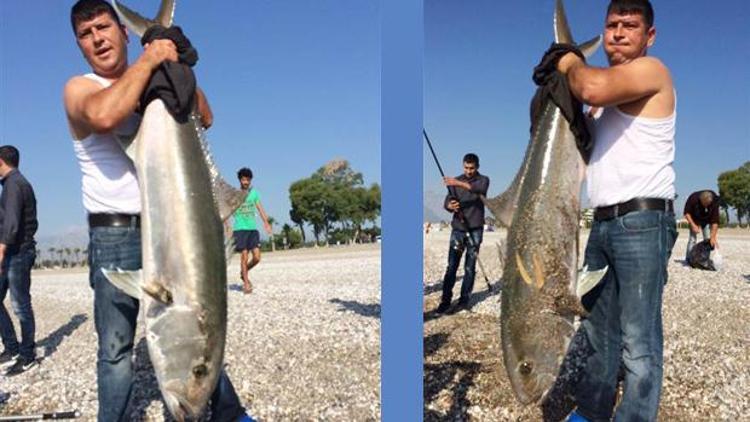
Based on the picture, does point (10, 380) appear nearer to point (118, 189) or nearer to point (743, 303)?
point (118, 189)

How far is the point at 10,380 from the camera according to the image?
8.90 ft

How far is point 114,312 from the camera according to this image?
6.85 ft

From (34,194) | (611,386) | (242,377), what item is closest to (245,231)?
(242,377)

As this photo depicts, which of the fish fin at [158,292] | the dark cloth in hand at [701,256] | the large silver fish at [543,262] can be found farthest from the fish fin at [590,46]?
the fish fin at [158,292]

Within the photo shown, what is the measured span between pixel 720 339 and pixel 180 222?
2.33 meters

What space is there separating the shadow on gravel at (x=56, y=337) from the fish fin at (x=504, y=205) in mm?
1924

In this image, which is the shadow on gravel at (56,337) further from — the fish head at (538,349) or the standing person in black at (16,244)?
the fish head at (538,349)

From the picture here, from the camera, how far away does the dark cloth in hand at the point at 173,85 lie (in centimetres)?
198

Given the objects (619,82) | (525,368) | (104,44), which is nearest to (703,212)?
(619,82)

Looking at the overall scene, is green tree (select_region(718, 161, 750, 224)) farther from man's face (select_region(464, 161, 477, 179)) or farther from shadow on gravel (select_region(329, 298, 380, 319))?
shadow on gravel (select_region(329, 298, 380, 319))

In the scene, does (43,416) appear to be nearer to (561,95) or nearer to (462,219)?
(462,219)

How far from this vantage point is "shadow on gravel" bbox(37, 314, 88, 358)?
2.84 metres

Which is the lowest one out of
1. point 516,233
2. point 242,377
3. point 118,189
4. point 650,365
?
point 242,377

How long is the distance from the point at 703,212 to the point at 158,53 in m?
2.13
